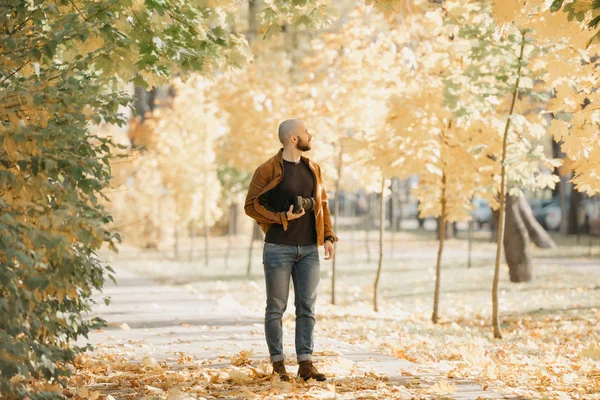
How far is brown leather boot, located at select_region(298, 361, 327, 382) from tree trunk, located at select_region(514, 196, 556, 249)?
12668 mm

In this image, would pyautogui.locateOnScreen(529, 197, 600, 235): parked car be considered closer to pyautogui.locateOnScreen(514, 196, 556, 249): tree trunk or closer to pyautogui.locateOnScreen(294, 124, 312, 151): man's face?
pyautogui.locateOnScreen(514, 196, 556, 249): tree trunk

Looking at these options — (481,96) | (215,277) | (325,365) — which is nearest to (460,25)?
(481,96)

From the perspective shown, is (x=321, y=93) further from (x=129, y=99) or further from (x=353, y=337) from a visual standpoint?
(x=129, y=99)

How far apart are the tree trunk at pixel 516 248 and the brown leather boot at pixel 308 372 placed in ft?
39.2

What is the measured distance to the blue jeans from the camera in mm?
5926

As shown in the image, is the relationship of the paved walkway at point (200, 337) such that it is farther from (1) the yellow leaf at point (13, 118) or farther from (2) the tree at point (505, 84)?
(2) the tree at point (505, 84)

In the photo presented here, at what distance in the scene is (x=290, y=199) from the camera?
5.98 meters

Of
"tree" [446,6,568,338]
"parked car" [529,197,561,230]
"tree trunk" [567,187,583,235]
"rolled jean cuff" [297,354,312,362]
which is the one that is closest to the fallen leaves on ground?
"rolled jean cuff" [297,354,312,362]

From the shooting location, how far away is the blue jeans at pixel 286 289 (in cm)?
593

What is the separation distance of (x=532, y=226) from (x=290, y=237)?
1869 centimetres

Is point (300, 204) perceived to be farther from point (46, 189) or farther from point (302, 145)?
point (46, 189)

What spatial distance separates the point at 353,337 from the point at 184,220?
61.8ft

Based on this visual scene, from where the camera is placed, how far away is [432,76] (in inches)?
443

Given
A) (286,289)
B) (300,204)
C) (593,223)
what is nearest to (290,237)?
Result: (300,204)
